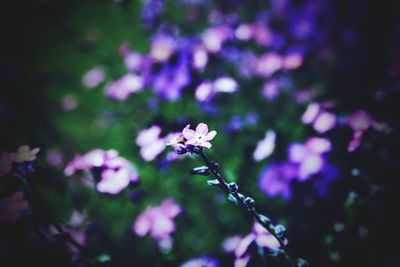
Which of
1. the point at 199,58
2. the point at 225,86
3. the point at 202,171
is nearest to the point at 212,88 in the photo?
the point at 225,86

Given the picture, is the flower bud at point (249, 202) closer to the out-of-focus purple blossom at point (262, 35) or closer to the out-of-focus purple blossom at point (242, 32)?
the out-of-focus purple blossom at point (242, 32)

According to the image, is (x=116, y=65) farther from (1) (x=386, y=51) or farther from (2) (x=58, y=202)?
(1) (x=386, y=51)

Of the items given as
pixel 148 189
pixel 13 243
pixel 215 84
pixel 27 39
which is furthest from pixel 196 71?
pixel 27 39

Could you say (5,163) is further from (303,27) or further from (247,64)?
(303,27)

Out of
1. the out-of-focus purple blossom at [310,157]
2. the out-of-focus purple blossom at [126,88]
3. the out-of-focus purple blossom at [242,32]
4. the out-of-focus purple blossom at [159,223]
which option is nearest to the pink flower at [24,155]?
→ the out-of-focus purple blossom at [159,223]

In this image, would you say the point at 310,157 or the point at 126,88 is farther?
the point at 126,88

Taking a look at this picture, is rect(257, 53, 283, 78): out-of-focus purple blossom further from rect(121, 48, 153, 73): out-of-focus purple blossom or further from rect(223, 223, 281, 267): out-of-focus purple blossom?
rect(223, 223, 281, 267): out-of-focus purple blossom

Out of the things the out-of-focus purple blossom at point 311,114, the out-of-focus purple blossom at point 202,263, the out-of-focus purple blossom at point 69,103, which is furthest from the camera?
the out-of-focus purple blossom at point 69,103
